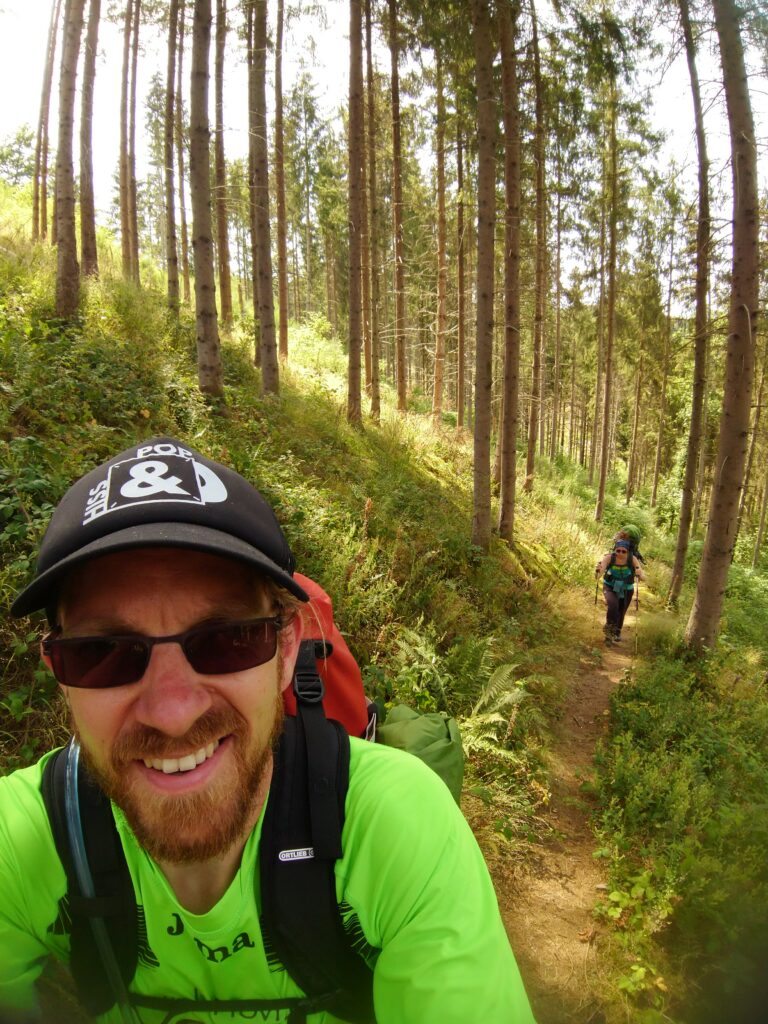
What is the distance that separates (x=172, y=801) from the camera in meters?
1.34

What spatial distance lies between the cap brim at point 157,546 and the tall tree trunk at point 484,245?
8848 millimetres

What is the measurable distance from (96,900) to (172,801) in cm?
38

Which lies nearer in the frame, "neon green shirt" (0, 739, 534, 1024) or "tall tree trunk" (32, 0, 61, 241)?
"neon green shirt" (0, 739, 534, 1024)

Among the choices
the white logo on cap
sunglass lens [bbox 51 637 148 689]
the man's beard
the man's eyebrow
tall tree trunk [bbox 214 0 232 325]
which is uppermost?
tall tree trunk [bbox 214 0 232 325]

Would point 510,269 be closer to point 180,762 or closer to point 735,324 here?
point 735,324

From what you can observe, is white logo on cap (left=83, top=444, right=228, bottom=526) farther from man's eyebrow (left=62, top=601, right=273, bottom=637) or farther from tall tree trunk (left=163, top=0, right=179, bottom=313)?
tall tree trunk (left=163, top=0, right=179, bottom=313)

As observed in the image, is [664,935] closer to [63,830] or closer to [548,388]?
[63,830]

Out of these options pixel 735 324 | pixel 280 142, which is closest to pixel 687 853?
pixel 735 324

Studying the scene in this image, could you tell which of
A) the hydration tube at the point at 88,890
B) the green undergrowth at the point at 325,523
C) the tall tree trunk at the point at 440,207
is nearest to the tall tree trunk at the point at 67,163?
the green undergrowth at the point at 325,523

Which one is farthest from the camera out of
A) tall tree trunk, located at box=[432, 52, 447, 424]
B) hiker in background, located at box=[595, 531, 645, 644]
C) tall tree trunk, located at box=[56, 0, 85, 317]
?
tall tree trunk, located at box=[432, 52, 447, 424]

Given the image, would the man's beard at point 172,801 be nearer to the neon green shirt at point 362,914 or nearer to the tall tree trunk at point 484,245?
Answer: the neon green shirt at point 362,914

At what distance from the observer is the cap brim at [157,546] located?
4.06ft

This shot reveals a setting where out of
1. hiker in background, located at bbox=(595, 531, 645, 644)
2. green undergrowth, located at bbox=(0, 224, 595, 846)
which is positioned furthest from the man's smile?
hiker in background, located at bbox=(595, 531, 645, 644)

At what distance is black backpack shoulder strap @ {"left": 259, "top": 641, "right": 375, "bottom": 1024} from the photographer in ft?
4.48
